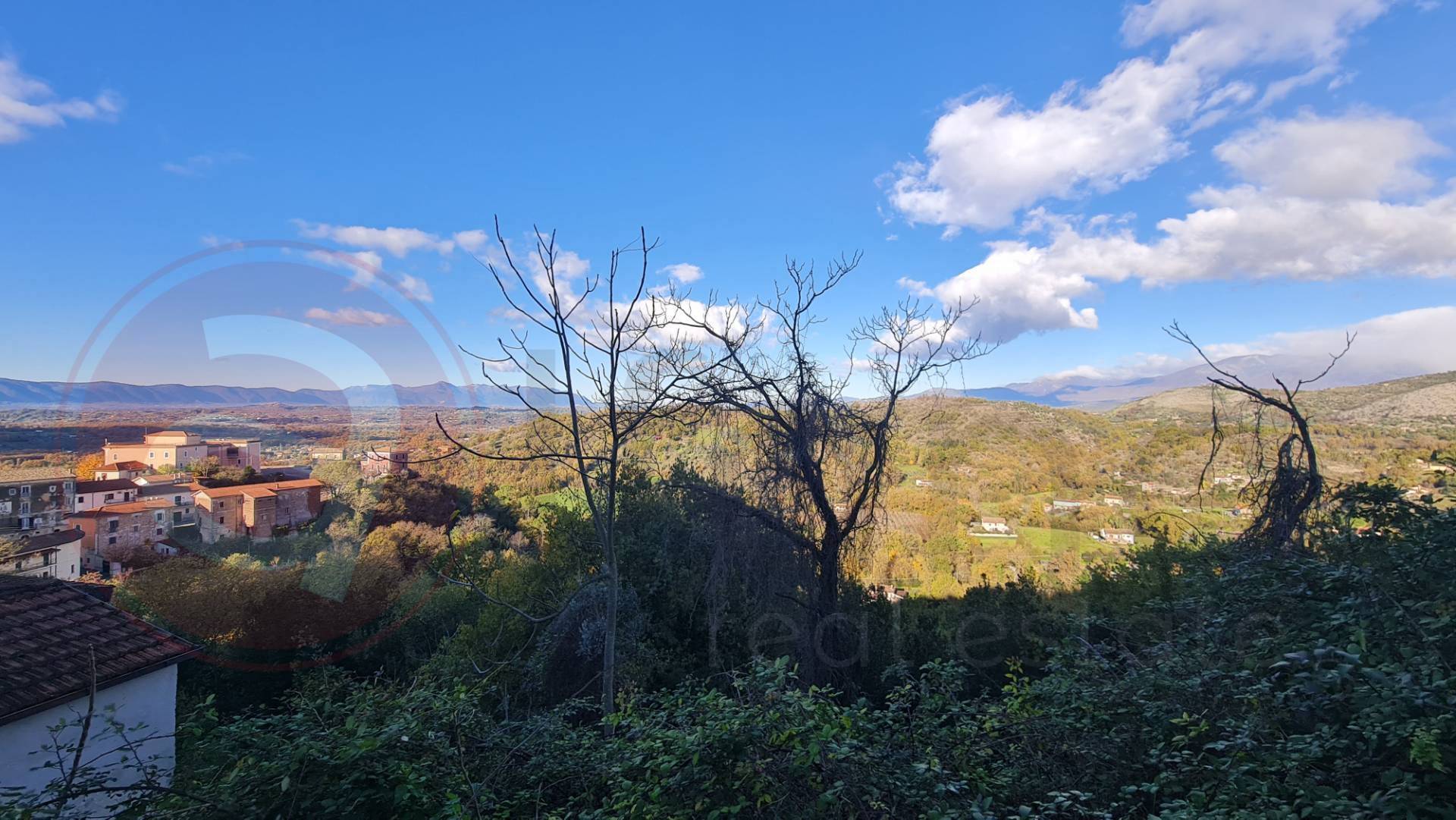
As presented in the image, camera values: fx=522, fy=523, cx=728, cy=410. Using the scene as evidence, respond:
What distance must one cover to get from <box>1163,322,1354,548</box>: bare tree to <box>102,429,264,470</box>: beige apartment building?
37.5 ft

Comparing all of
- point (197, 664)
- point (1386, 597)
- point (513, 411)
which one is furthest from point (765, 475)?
point (197, 664)

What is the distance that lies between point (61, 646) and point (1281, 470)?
10591mm

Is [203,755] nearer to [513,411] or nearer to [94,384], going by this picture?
[513,411]

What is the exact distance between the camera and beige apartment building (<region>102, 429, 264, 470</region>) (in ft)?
22.0

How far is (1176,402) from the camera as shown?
1070 centimetres

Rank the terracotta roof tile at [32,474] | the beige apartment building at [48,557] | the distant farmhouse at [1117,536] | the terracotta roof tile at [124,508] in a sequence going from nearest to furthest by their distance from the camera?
1. the terracotta roof tile at [32,474]
2. the beige apartment building at [48,557]
3. the terracotta roof tile at [124,508]
4. the distant farmhouse at [1117,536]

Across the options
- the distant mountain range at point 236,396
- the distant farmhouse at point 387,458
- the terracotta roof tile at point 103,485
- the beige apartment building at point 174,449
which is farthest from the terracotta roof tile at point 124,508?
the distant farmhouse at point 387,458

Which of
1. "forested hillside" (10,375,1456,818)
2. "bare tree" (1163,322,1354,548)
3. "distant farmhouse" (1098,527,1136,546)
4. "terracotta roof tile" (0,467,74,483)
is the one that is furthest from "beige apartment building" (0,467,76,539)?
"distant farmhouse" (1098,527,1136,546)

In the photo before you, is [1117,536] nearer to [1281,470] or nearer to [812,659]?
[1281,470]

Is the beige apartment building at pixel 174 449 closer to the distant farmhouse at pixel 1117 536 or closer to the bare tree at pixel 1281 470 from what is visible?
the bare tree at pixel 1281 470

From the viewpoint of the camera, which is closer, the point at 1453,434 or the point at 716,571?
the point at 716,571

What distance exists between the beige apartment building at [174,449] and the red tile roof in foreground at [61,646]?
6.30 feet

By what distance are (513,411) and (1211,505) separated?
30.9ft

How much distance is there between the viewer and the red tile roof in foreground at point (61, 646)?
12.8ft
